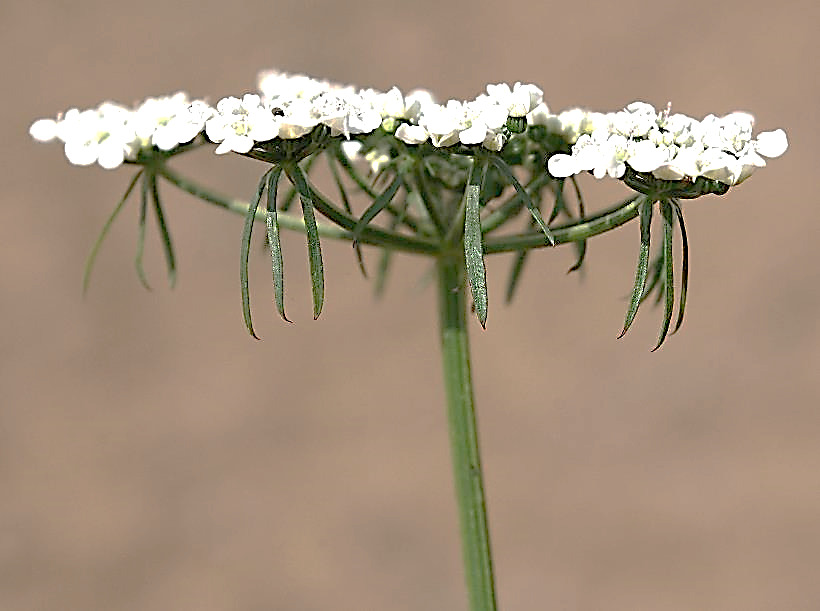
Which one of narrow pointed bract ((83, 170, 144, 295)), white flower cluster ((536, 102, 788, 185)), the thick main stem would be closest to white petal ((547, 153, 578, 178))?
white flower cluster ((536, 102, 788, 185))

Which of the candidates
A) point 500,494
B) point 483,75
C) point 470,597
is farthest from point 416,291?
point 483,75

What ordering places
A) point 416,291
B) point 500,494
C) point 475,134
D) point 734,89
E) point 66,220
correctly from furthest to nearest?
1. point 734,89
2. point 66,220
3. point 500,494
4. point 416,291
5. point 475,134

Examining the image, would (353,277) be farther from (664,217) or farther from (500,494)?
(664,217)

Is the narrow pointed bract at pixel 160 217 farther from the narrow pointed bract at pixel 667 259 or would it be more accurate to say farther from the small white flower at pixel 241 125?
the narrow pointed bract at pixel 667 259

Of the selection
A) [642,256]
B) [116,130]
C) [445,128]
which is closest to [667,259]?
[642,256]

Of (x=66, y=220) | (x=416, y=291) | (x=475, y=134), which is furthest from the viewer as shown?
(x=66, y=220)

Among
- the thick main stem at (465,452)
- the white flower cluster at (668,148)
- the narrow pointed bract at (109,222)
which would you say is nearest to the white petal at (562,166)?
the white flower cluster at (668,148)
